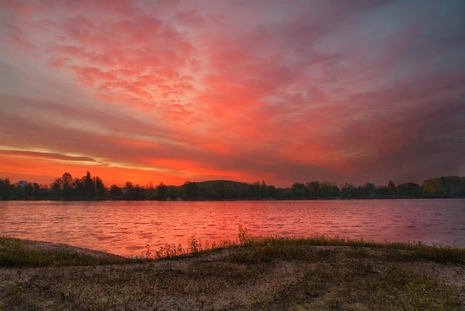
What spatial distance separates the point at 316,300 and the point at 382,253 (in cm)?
1129

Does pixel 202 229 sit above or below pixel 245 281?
below

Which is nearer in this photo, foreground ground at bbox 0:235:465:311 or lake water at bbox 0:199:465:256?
foreground ground at bbox 0:235:465:311

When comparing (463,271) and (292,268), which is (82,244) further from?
(463,271)

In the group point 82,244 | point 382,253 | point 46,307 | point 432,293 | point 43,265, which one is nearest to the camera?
point 46,307

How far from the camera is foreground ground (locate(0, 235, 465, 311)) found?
11.4 meters

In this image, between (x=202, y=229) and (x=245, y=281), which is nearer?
(x=245, y=281)

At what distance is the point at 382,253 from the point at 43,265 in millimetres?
20881

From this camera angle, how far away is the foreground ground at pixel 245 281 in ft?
37.3

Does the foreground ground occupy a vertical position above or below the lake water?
above

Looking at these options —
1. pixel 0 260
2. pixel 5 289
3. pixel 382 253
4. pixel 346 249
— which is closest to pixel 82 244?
pixel 0 260

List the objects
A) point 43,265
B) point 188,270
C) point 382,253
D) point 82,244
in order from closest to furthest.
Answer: point 188,270 → point 43,265 → point 382,253 → point 82,244

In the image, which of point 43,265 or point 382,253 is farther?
point 382,253

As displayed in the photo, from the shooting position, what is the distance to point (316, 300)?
11602 millimetres

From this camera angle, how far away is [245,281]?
559 inches
